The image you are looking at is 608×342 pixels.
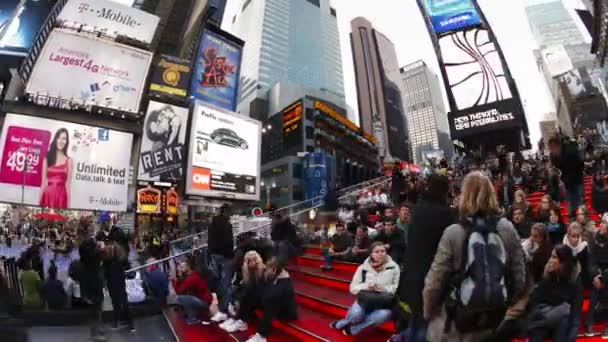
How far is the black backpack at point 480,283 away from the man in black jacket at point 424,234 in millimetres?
571

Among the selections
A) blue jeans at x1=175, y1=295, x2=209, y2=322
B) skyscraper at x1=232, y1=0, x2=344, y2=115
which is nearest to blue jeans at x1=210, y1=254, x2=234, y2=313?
blue jeans at x1=175, y1=295, x2=209, y2=322

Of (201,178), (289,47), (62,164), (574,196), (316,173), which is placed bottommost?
(574,196)

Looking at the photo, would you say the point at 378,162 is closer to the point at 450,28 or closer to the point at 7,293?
the point at 450,28

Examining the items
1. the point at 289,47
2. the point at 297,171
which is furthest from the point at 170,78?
the point at 289,47

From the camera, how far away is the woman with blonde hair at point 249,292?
6.37m

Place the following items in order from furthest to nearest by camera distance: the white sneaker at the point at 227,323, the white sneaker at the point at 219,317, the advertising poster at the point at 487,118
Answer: the advertising poster at the point at 487,118 → the white sneaker at the point at 219,317 → the white sneaker at the point at 227,323

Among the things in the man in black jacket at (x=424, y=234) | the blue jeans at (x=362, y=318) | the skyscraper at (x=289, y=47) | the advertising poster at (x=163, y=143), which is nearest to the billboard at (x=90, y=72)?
the advertising poster at (x=163, y=143)

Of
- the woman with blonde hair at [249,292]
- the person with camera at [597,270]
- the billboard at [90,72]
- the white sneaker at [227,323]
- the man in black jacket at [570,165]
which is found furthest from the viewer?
the billboard at [90,72]

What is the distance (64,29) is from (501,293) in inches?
913

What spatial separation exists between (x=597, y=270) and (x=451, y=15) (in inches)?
1177

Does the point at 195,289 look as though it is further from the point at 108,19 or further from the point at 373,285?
the point at 108,19

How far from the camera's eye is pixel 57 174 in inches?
705

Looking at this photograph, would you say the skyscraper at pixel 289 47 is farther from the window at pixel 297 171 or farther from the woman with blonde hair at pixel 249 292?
the woman with blonde hair at pixel 249 292

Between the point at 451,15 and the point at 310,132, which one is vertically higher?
the point at 451,15
